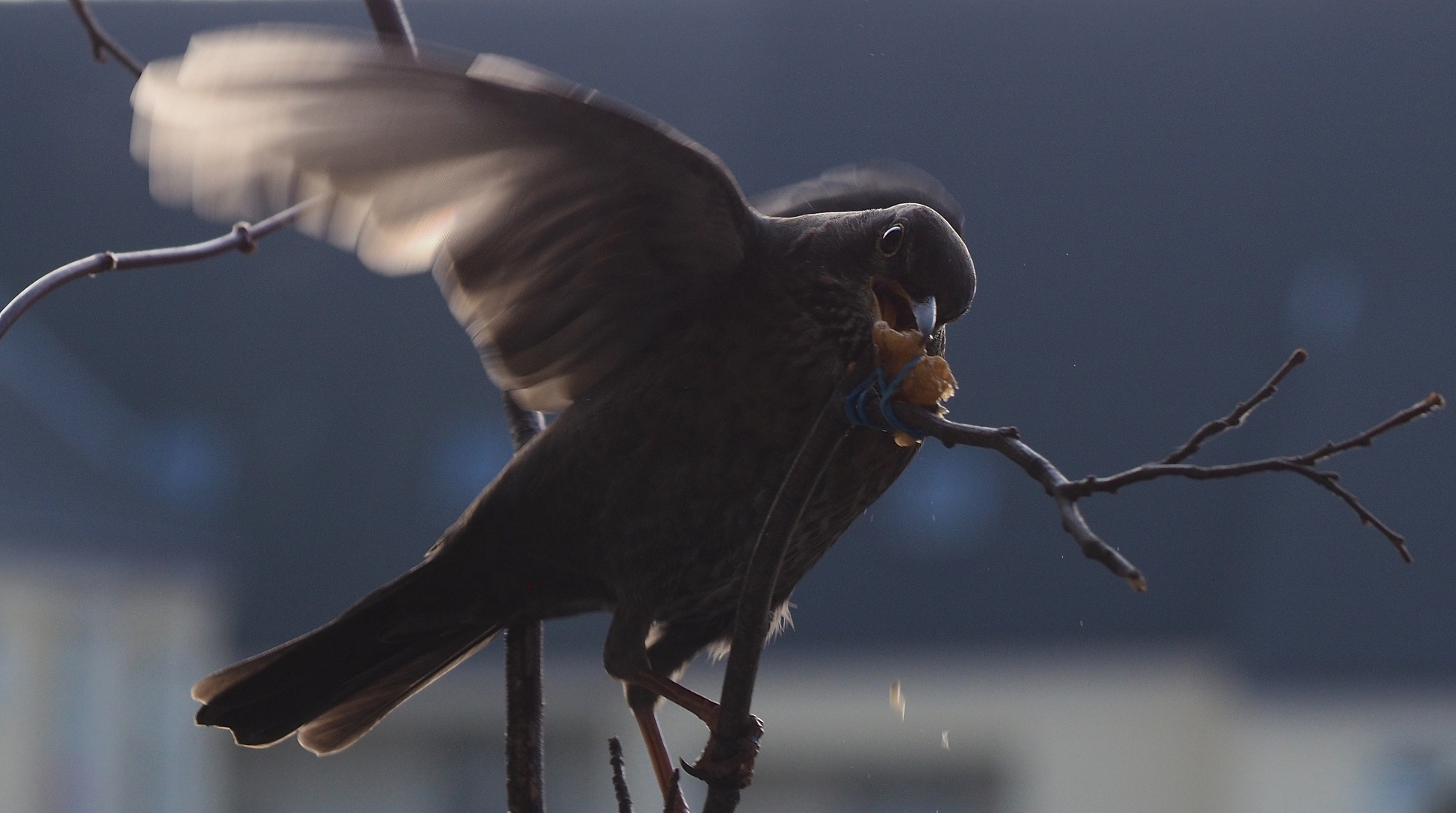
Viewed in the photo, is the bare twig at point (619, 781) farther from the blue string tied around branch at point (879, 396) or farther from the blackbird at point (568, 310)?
the blue string tied around branch at point (879, 396)

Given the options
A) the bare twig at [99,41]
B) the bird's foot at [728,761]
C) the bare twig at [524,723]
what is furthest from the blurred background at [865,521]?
the bird's foot at [728,761]

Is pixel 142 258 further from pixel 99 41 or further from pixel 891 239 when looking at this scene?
pixel 891 239

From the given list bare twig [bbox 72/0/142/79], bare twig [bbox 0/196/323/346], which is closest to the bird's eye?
bare twig [bbox 0/196/323/346]

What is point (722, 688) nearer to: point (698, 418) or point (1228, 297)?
point (698, 418)

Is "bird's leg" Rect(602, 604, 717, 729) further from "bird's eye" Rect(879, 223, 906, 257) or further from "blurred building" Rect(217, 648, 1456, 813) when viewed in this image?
"blurred building" Rect(217, 648, 1456, 813)

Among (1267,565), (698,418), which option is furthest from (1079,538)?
(1267,565)

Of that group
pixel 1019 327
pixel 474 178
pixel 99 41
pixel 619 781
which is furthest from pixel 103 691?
pixel 474 178

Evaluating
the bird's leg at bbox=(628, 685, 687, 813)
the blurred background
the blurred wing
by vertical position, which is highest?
the blurred wing
